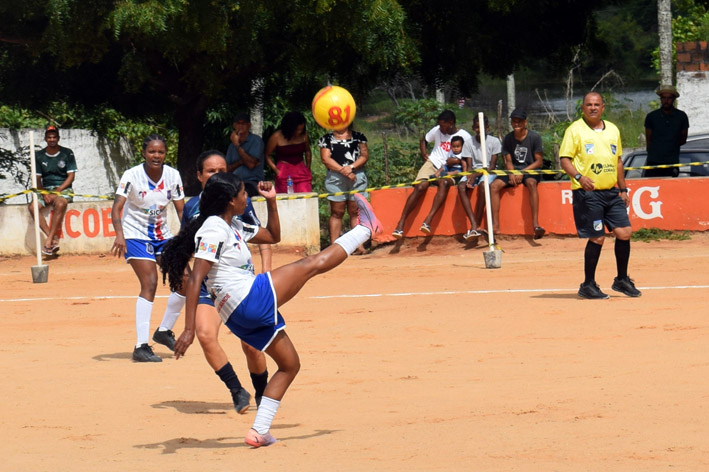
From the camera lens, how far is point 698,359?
28.2 ft

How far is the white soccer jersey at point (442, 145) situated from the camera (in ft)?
56.6

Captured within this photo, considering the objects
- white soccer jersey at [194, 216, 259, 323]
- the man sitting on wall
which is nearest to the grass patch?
the man sitting on wall

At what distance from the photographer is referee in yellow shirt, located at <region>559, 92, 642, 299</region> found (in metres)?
11.8

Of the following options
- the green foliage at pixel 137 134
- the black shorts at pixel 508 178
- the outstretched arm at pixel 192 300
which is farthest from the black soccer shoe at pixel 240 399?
the green foliage at pixel 137 134

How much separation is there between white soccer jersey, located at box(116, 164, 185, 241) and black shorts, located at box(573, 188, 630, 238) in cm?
437

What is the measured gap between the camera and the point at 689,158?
1766 centimetres

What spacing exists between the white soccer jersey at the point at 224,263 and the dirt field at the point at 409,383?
2.90 feet

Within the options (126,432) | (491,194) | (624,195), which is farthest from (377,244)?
(126,432)

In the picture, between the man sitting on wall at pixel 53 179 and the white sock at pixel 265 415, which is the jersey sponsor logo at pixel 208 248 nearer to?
the white sock at pixel 265 415

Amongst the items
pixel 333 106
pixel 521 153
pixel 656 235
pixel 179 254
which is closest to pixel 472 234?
pixel 521 153

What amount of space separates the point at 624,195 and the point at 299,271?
638 centimetres

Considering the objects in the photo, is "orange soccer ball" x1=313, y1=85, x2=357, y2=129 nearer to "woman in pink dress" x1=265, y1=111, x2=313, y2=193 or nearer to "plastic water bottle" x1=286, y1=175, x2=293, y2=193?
"woman in pink dress" x1=265, y1=111, x2=313, y2=193

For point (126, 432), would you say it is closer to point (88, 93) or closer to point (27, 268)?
point (27, 268)

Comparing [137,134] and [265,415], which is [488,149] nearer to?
[265,415]
